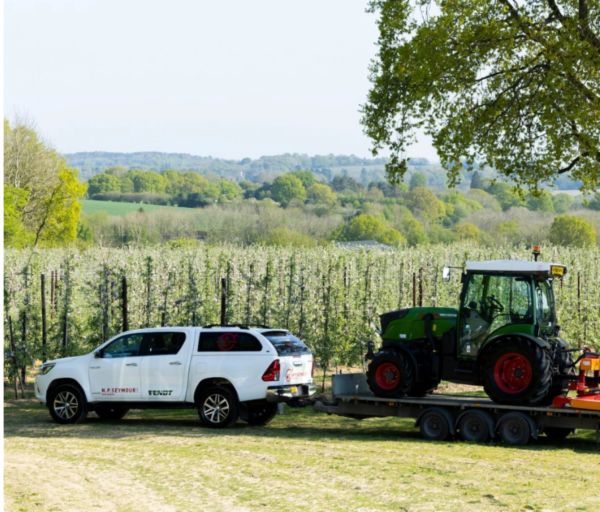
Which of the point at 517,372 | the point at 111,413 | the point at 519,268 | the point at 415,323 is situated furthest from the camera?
the point at 111,413

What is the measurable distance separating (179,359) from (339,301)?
31.9ft

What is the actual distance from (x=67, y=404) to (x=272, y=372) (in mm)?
3680

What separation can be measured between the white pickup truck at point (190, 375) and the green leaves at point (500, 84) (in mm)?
6500

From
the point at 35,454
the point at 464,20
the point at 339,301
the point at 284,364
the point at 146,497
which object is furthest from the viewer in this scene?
the point at 339,301

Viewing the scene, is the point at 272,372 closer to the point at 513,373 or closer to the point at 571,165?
the point at 513,373

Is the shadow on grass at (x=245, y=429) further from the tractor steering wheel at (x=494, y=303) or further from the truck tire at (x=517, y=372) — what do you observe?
the tractor steering wheel at (x=494, y=303)

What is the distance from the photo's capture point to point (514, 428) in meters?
15.2

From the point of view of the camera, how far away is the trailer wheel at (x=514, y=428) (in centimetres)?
1511

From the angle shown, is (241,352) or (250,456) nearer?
(250,456)

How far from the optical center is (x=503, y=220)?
104250 millimetres

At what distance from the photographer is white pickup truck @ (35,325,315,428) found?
17.0m

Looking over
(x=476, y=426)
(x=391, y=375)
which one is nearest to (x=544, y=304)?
(x=476, y=426)

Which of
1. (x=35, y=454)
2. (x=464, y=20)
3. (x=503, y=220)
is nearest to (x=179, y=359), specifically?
(x=35, y=454)

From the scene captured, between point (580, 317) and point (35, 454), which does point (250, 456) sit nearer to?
point (35, 454)
